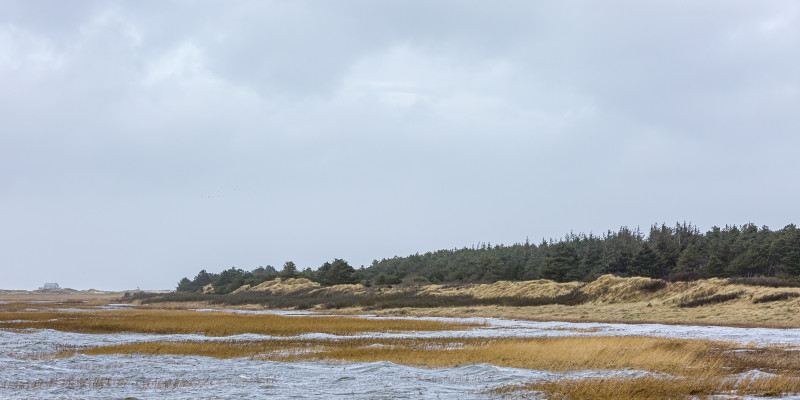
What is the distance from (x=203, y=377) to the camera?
63.3 feet

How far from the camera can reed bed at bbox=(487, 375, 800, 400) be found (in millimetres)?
15680

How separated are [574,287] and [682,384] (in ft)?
176

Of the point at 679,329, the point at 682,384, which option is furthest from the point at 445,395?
the point at 679,329

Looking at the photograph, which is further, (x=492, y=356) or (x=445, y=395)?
(x=492, y=356)

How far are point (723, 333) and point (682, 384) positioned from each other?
61.6ft

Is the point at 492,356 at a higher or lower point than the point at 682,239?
lower

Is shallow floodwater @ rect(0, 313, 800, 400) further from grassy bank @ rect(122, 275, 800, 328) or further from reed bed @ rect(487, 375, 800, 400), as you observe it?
grassy bank @ rect(122, 275, 800, 328)

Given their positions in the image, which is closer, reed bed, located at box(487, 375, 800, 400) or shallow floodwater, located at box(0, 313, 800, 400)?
reed bed, located at box(487, 375, 800, 400)

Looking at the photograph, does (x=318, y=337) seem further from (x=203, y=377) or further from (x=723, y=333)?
(x=723, y=333)

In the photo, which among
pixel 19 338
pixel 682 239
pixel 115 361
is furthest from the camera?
pixel 682 239

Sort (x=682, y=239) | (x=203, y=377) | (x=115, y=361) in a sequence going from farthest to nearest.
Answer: (x=682, y=239) < (x=115, y=361) < (x=203, y=377)

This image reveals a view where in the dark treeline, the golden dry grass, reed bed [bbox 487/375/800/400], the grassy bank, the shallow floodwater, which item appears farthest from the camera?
the dark treeline

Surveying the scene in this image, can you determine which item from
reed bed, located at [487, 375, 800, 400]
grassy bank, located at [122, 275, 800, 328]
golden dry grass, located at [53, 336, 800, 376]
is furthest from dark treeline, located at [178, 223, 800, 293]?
reed bed, located at [487, 375, 800, 400]

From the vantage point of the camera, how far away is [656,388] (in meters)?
16.4
